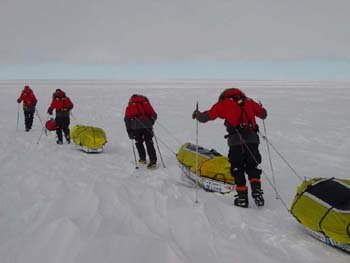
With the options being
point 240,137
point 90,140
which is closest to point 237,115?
point 240,137

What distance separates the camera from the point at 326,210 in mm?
3879

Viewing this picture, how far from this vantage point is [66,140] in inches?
458

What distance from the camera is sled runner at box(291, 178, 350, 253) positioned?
365cm

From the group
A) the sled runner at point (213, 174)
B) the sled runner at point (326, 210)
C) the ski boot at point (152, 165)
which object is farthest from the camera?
the ski boot at point (152, 165)

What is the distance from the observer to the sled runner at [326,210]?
3.65m

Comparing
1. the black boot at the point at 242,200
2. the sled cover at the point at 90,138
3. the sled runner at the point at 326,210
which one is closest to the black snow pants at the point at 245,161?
the black boot at the point at 242,200

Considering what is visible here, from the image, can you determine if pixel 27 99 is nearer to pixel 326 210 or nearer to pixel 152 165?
pixel 152 165

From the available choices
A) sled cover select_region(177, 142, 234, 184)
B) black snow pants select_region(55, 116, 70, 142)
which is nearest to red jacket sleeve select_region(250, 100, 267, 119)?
sled cover select_region(177, 142, 234, 184)

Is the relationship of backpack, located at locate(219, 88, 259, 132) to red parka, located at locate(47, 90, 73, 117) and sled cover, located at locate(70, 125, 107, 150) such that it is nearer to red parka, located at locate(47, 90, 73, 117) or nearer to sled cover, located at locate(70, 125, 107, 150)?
sled cover, located at locate(70, 125, 107, 150)

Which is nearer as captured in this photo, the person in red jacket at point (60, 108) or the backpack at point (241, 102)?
the backpack at point (241, 102)

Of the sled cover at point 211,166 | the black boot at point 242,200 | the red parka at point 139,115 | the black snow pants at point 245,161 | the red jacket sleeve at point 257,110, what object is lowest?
the black boot at point 242,200

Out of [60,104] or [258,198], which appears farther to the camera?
[60,104]

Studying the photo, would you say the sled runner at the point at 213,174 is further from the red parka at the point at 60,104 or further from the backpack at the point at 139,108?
the red parka at the point at 60,104

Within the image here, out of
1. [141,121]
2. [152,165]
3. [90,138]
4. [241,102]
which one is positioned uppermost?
[241,102]
